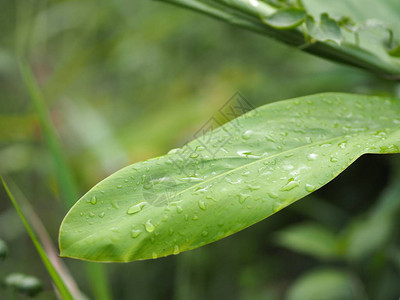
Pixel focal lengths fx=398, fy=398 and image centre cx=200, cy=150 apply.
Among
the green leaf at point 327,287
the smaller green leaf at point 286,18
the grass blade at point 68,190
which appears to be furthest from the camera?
the green leaf at point 327,287

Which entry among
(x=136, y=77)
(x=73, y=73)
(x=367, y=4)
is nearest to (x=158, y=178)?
(x=367, y=4)

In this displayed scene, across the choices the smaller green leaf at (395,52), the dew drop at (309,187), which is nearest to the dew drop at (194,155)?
the dew drop at (309,187)

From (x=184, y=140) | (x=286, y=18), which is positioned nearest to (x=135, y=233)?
(x=286, y=18)

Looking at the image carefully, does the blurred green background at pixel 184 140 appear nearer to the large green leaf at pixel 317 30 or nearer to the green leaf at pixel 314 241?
the green leaf at pixel 314 241

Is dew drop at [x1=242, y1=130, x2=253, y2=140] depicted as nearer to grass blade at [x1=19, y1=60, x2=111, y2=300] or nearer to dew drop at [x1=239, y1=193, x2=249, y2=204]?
dew drop at [x1=239, y1=193, x2=249, y2=204]

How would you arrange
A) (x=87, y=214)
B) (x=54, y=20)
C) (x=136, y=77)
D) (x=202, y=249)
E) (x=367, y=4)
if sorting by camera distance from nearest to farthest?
(x=87, y=214) < (x=367, y=4) < (x=202, y=249) < (x=54, y=20) < (x=136, y=77)

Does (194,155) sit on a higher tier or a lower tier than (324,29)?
lower

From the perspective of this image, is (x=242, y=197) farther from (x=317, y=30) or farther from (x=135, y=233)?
(x=317, y=30)

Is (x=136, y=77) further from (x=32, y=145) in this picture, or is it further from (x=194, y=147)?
(x=194, y=147)
